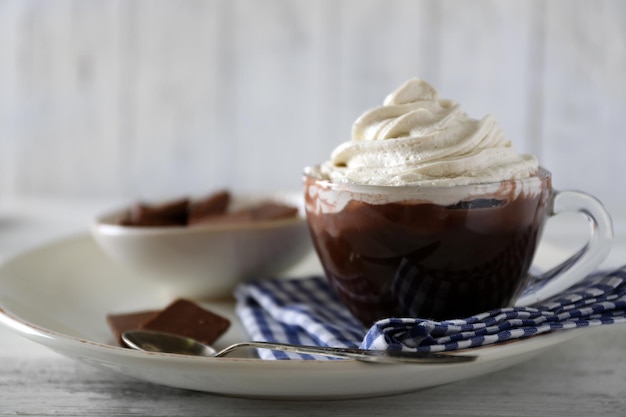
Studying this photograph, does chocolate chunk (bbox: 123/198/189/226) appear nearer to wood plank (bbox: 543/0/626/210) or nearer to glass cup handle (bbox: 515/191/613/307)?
glass cup handle (bbox: 515/191/613/307)

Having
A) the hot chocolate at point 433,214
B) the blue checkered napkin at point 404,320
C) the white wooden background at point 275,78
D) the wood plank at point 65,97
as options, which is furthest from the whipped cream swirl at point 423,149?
the wood plank at point 65,97

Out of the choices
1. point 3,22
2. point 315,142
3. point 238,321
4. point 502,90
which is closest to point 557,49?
point 502,90

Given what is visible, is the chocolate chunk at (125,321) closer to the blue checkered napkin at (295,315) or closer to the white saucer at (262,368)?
the white saucer at (262,368)

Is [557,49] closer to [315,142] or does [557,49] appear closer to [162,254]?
[315,142]

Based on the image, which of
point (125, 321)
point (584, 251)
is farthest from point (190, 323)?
point (584, 251)

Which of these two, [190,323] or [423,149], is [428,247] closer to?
[423,149]

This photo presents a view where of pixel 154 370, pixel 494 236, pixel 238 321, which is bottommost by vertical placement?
pixel 238 321
